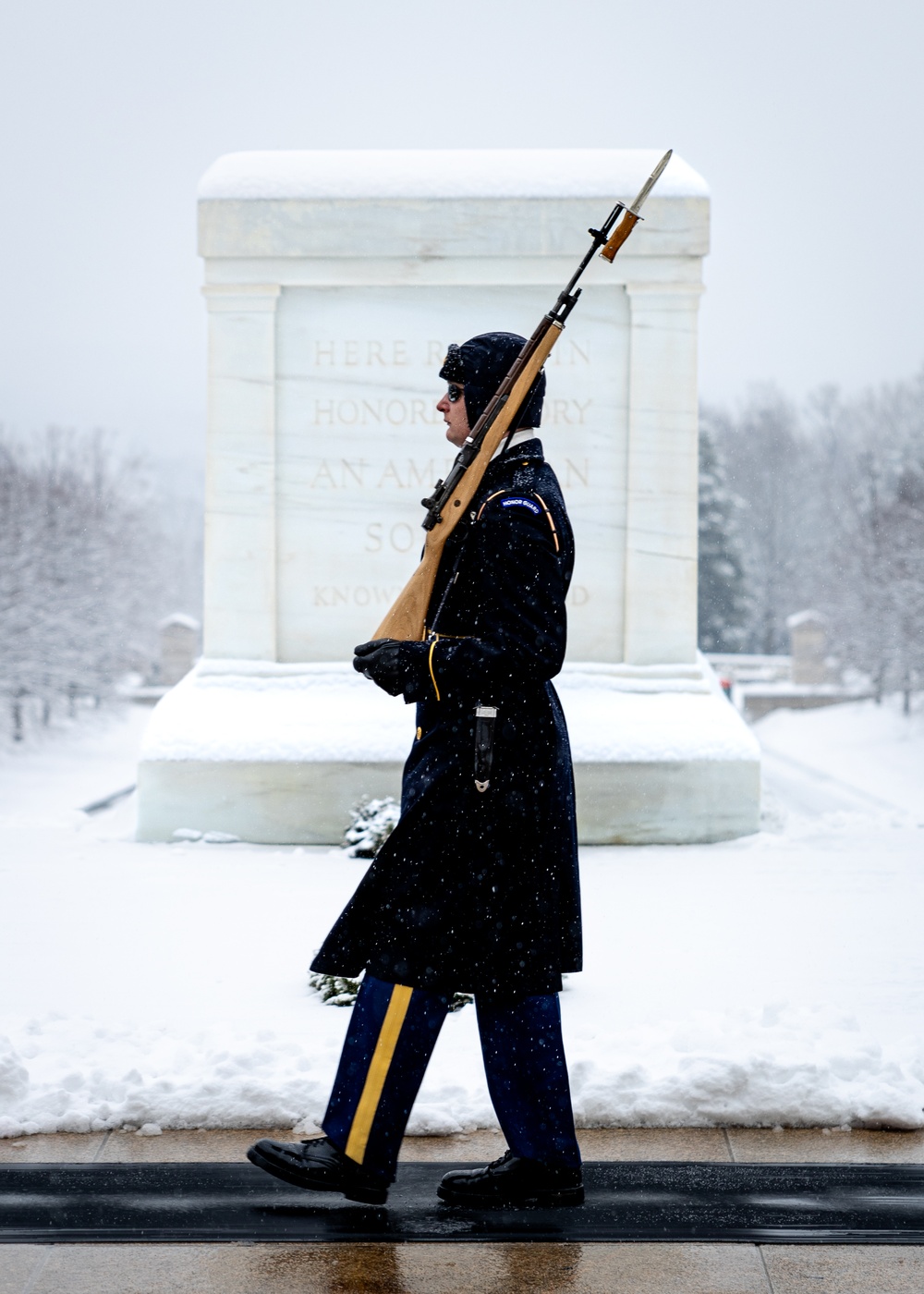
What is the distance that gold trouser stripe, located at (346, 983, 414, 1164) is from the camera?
3.06 meters

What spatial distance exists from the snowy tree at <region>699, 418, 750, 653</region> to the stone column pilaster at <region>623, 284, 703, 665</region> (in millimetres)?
30854

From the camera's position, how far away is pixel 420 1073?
3113 mm

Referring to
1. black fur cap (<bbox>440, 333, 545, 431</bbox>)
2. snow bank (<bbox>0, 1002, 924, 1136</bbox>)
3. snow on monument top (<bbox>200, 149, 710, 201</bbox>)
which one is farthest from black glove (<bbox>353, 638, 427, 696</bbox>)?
snow on monument top (<bbox>200, 149, 710, 201</bbox>)

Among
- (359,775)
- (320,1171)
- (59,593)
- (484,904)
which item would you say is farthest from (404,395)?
(59,593)

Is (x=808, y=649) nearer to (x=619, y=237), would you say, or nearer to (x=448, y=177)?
(x=448, y=177)

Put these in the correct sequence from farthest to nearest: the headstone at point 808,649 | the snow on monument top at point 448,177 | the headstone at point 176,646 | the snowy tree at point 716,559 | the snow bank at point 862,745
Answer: the headstone at point 176,646 < the headstone at point 808,649 < the snowy tree at point 716,559 < the snow bank at point 862,745 < the snow on monument top at point 448,177

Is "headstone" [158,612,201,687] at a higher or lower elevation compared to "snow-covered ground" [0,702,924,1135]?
lower

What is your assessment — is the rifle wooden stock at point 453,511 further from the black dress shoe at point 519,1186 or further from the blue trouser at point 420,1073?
the black dress shoe at point 519,1186

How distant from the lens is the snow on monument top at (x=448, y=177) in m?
8.23

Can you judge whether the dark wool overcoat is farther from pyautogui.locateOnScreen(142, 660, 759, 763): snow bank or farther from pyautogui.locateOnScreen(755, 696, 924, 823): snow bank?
pyautogui.locateOnScreen(755, 696, 924, 823): snow bank

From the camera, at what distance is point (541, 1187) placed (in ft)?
10.4

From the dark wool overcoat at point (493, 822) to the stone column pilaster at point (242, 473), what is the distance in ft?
17.3

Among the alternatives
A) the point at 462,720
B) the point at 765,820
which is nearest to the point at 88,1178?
the point at 462,720

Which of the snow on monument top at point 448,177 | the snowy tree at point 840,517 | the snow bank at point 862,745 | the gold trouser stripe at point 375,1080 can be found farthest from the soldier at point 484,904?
the snowy tree at point 840,517
